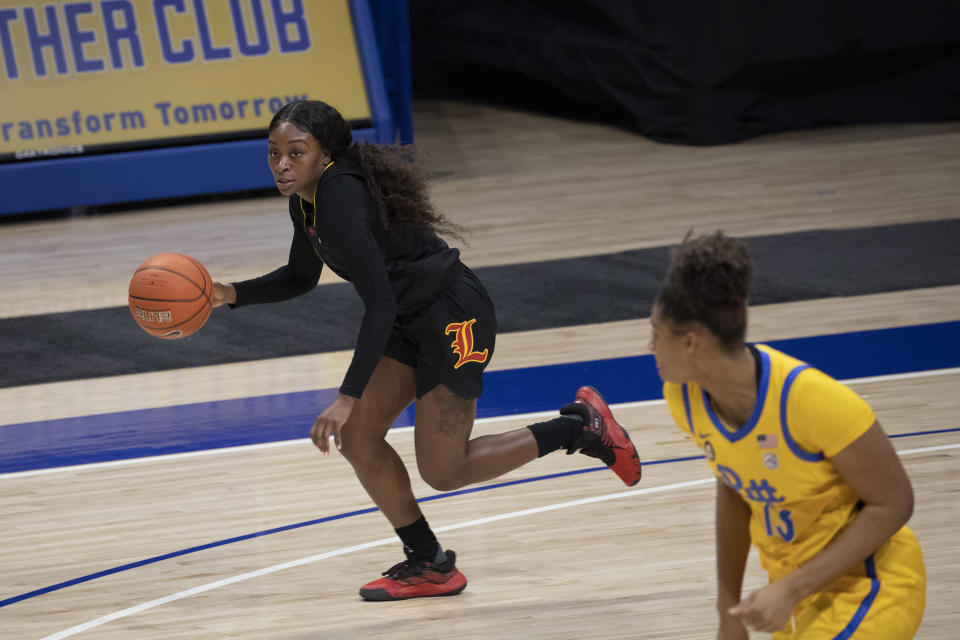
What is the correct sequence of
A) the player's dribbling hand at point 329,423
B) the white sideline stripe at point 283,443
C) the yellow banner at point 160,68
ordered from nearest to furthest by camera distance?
the player's dribbling hand at point 329,423 < the white sideline stripe at point 283,443 < the yellow banner at point 160,68

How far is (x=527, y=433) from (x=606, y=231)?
13.7 ft

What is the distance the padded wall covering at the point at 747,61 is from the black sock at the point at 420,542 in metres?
6.88

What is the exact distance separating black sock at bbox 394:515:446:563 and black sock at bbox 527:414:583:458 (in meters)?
0.40

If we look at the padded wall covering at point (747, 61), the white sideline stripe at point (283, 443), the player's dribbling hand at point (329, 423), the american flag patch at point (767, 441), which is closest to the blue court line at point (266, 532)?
the white sideline stripe at point (283, 443)

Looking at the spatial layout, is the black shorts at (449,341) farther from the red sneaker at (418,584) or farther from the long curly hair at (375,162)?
the red sneaker at (418,584)

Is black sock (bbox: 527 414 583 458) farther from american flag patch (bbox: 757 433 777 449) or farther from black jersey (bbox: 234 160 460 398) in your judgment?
american flag patch (bbox: 757 433 777 449)

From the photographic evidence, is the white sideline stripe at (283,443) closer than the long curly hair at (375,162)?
No

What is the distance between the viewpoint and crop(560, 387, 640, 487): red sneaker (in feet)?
12.0

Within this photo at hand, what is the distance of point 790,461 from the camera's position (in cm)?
204

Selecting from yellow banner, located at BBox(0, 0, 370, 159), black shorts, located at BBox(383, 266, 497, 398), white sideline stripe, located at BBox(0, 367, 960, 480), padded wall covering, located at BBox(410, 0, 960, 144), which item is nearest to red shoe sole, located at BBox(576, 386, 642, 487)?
black shorts, located at BBox(383, 266, 497, 398)

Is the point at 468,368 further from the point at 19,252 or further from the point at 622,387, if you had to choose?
the point at 19,252

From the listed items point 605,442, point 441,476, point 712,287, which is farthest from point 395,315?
point 712,287

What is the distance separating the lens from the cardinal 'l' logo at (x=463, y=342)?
3.27 meters

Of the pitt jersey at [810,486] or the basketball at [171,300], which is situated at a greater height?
the basketball at [171,300]
